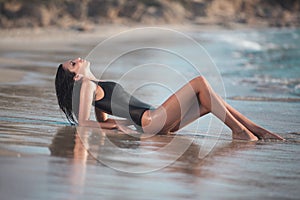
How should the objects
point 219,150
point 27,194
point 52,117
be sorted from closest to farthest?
1. point 27,194
2. point 219,150
3. point 52,117

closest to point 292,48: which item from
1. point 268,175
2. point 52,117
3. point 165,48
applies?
point 165,48

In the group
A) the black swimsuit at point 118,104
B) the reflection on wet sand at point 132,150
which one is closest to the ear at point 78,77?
the black swimsuit at point 118,104

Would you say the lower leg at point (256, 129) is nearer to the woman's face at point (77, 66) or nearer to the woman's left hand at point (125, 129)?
the woman's left hand at point (125, 129)

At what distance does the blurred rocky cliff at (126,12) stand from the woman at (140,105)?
51.9 feet

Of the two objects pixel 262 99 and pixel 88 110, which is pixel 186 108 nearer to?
pixel 88 110

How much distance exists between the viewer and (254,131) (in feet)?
22.3

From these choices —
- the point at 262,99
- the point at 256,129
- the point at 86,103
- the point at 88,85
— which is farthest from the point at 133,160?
the point at 262,99

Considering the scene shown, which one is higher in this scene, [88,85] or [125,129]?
[88,85]

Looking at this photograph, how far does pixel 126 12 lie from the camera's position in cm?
3331

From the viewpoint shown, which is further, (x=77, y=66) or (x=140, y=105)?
(x=140, y=105)

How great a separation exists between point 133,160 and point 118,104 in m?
1.34

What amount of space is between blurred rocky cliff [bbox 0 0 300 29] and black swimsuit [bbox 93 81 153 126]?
15.9 meters

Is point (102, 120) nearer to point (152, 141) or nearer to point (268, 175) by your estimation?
point (152, 141)

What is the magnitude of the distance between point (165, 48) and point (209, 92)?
42.4 ft
